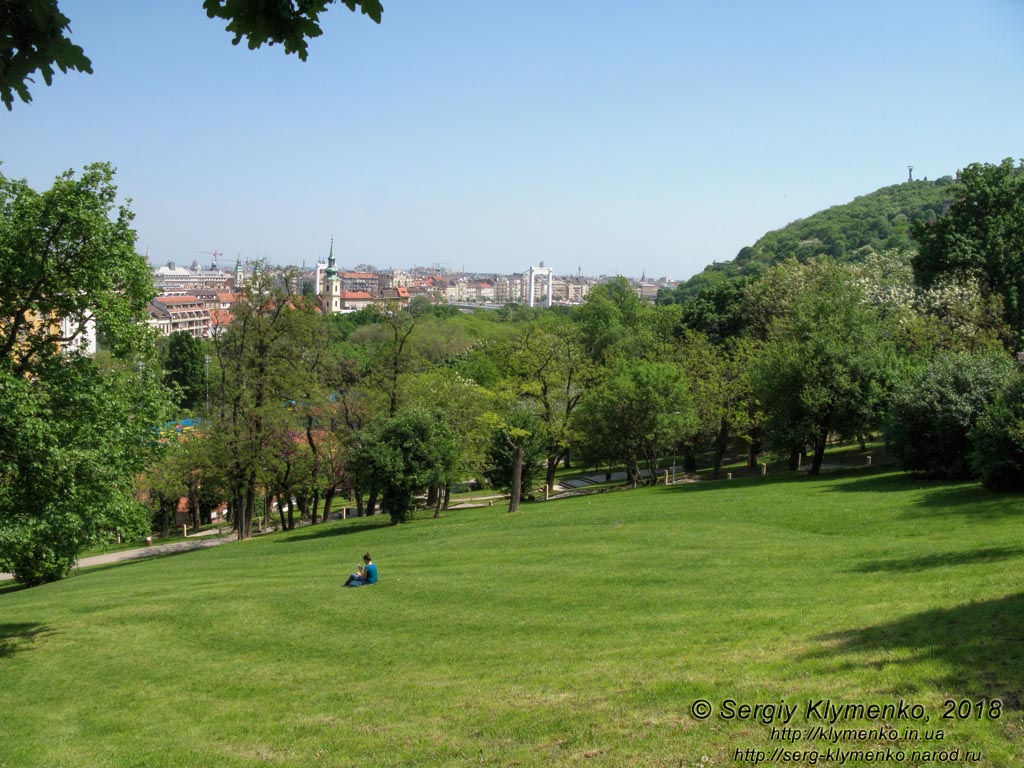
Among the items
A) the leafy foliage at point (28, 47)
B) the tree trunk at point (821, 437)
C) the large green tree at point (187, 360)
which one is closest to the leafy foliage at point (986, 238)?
the tree trunk at point (821, 437)

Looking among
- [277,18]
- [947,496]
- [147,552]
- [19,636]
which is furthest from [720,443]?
[277,18]

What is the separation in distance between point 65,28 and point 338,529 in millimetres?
34437

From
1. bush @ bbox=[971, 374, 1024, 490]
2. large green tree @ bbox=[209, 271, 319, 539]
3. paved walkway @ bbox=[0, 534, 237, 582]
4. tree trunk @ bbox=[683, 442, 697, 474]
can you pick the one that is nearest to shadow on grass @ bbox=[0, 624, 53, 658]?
large green tree @ bbox=[209, 271, 319, 539]

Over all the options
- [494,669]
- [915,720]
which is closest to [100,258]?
[494,669]

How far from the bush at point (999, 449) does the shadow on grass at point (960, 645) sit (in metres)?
14.7

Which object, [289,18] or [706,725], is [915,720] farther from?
[289,18]

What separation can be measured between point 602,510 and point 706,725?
24.5 metres

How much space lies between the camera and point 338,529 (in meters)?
39.0

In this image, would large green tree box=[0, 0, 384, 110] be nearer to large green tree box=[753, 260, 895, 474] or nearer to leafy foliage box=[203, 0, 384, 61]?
leafy foliage box=[203, 0, 384, 61]

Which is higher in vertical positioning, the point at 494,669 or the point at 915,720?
the point at 915,720

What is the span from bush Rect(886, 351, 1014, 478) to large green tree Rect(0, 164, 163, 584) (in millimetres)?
27258

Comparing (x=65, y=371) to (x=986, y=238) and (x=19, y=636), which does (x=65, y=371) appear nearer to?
(x=19, y=636)

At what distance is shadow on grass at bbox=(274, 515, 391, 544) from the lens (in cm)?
3675

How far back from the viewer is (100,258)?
59.1ft
